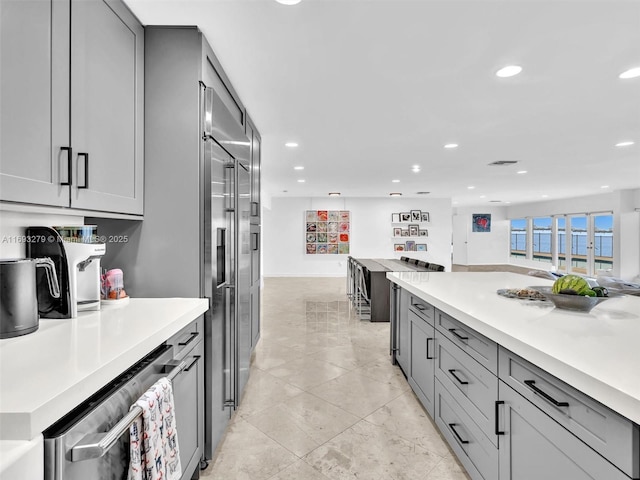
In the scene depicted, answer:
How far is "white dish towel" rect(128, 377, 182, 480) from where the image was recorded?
1.01 meters

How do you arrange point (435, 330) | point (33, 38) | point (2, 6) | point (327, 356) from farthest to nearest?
point (327, 356) < point (435, 330) < point (33, 38) < point (2, 6)

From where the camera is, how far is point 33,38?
3.65ft

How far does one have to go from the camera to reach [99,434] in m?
0.88

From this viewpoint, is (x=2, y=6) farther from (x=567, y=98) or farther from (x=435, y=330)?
(x=567, y=98)

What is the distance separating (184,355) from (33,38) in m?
1.25

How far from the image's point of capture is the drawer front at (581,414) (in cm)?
83

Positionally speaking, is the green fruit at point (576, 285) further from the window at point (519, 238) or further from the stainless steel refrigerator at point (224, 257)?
the window at point (519, 238)

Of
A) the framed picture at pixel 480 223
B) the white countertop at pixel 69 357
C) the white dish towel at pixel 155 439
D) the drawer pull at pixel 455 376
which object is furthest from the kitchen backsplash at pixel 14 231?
the framed picture at pixel 480 223

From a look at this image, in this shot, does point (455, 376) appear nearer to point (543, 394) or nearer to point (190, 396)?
point (543, 394)

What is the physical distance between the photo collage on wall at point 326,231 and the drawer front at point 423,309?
7680 mm

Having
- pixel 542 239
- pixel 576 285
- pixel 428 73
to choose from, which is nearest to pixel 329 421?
pixel 576 285

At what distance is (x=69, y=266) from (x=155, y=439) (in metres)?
0.80

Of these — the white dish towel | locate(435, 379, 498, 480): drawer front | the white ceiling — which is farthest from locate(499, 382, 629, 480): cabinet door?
the white ceiling

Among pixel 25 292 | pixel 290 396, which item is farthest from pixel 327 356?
pixel 25 292
